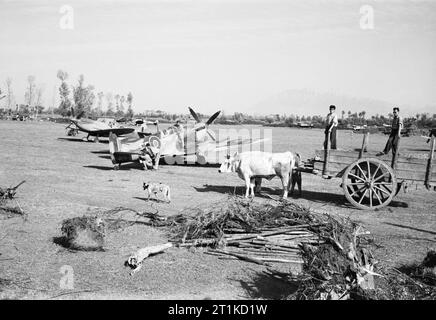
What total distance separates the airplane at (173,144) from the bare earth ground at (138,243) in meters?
2.52

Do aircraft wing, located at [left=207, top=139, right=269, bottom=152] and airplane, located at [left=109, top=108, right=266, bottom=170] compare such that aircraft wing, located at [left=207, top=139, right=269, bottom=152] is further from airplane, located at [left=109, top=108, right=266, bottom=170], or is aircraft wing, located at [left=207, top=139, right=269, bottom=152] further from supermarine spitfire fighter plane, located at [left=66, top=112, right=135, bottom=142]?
supermarine spitfire fighter plane, located at [left=66, top=112, right=135, bottom=142]

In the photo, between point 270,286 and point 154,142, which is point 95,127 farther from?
point 270,286

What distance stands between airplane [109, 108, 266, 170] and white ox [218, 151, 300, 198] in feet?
26.4

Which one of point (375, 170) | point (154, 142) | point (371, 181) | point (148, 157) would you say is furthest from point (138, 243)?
point (154, 142)

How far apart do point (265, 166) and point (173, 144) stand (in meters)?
10.1

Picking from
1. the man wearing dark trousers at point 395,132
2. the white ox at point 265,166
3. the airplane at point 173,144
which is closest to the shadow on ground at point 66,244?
the white ox at point 265,166

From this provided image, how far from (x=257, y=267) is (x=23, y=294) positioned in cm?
394

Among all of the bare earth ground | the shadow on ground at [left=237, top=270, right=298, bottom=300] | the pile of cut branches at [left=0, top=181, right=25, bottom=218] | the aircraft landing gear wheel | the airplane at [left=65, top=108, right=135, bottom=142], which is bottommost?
the shadow on ground at [left=237, top=270, right=298, bottom=300]

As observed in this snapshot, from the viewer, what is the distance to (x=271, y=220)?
881 cm

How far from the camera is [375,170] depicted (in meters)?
12.2

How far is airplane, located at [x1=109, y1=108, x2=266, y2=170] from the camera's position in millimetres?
20031

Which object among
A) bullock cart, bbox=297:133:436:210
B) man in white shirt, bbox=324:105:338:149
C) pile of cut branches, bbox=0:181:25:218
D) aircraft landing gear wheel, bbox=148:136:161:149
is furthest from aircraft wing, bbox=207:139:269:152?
pile of cut branches, bbox=0:181:25:218

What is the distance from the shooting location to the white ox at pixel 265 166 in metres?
13.1

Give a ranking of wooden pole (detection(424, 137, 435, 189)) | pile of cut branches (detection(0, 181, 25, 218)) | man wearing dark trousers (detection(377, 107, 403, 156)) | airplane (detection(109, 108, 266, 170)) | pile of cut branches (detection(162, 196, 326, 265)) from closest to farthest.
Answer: pile of cut branches (detection(162, 196, 326, 265)), pile of cut branches (detection(0, 181, 25, 218)), wooden pole (detection(424, 137, 435, 189)), man wearing dark trousers (detection(377, 107, 403, 156)), airplane (detection(109, 108, 266, 170))
